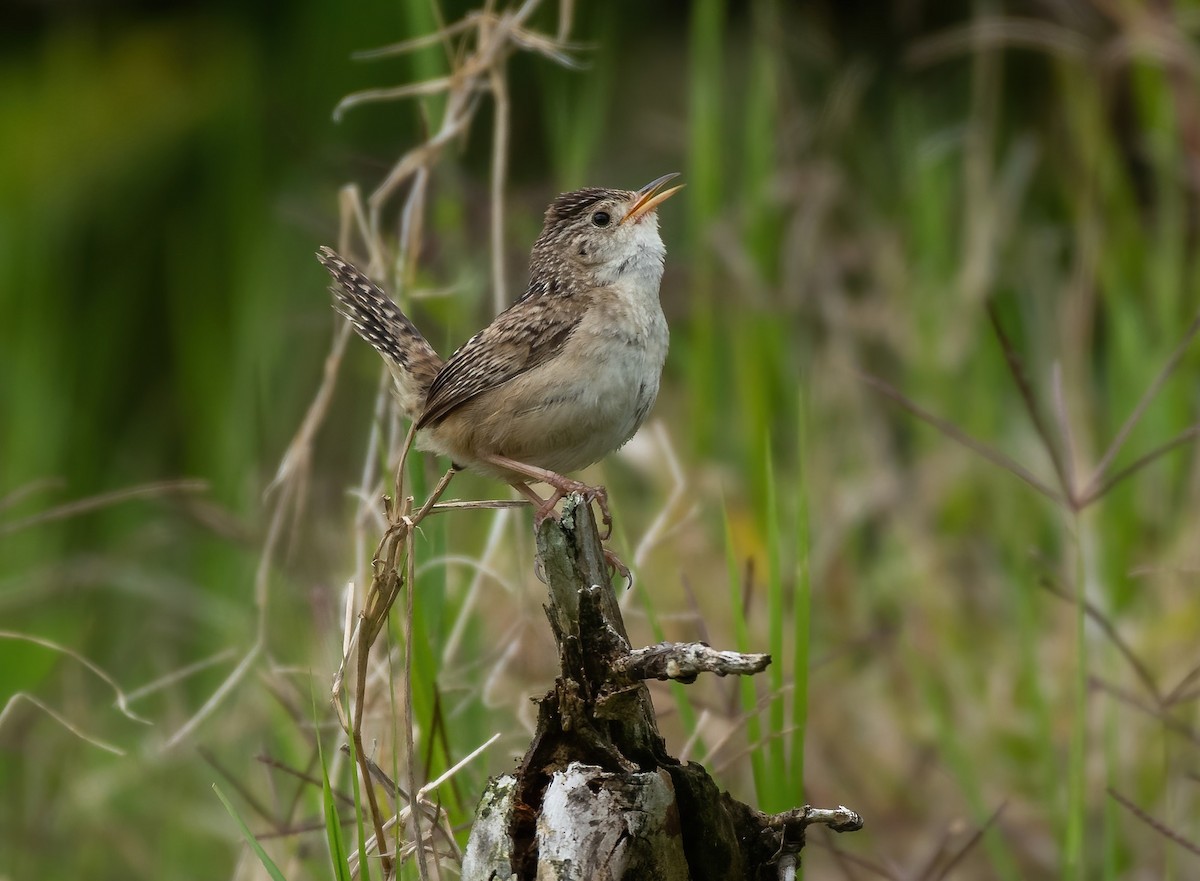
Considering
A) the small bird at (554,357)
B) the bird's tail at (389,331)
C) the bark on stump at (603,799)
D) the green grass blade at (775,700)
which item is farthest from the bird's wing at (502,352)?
the bark on stump at (603,799)

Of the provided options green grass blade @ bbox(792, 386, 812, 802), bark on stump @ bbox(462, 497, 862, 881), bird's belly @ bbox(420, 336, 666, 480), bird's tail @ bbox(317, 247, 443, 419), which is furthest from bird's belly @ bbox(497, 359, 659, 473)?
bark on stump @ bbox(462, 497, 862, 881)

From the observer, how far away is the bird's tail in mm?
3289

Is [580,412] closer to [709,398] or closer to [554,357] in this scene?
[554,357]

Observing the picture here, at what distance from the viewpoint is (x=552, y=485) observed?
9.78ft

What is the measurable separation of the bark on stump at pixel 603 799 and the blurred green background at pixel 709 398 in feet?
1.50

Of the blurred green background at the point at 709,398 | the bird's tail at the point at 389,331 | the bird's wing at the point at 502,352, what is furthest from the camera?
the blurred green background at the point at 709,398

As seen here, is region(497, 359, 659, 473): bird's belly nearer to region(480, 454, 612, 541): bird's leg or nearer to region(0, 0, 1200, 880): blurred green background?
region(480, 454, 612, 541): bird's leg

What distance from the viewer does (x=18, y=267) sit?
6.90 meters

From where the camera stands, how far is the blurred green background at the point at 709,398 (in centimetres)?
388

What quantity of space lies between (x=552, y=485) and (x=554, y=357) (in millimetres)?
276

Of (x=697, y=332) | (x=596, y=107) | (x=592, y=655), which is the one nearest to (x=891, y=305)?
(x=697, y=332)

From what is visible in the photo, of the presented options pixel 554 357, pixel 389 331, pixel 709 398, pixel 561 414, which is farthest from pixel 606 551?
pixel 709 398

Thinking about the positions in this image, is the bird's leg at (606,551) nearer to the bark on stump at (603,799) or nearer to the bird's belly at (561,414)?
the bird's belly at (561,414)

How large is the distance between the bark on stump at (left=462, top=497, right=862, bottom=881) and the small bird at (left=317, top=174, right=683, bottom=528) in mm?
656
